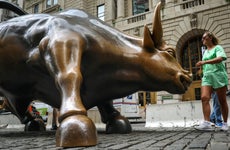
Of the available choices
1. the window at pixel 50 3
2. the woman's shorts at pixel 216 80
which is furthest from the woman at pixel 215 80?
the window at pixel 50 3

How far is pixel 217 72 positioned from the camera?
4344mm

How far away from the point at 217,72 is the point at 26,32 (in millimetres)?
3139

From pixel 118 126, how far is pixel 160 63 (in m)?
1.11

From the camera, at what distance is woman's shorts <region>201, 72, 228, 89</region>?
4273mm

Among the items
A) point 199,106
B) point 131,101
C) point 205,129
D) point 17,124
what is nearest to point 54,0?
point 131,101

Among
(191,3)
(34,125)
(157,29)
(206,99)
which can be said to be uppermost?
(191,3)

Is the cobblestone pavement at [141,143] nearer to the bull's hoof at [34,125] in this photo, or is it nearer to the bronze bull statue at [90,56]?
the bronze bull statue at [90,56]

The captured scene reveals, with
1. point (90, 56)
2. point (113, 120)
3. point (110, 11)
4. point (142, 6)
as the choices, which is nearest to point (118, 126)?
point (113, 120)

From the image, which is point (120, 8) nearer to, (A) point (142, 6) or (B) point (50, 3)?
(A) point (142, 6)

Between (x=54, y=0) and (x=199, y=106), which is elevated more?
(x=54, y=0)

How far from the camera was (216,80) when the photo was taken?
14.1 ft

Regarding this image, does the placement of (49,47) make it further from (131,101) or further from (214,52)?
(131,101)

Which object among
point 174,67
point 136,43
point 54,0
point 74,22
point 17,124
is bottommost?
point 17,124

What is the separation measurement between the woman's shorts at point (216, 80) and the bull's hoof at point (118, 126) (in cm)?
173
